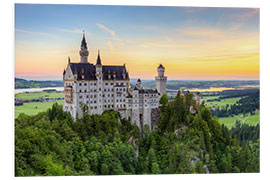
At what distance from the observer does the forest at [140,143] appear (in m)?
17.3

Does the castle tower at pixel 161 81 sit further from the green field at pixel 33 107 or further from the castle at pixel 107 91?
the green field at pixel 33 107

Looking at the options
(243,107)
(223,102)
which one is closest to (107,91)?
(223,102)

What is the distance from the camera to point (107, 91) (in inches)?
866

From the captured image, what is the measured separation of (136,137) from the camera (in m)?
21.3

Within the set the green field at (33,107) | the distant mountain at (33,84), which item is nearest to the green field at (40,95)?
the green field at (33,107)

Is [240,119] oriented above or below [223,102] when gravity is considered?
below

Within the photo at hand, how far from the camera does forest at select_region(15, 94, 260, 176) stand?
17281 millimetres

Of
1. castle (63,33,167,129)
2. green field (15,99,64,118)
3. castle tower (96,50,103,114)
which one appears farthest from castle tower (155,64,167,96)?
green field (15,99,64,118)

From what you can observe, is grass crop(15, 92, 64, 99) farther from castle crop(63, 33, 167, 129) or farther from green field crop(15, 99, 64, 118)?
castle crop(63, 33, 167, 129)

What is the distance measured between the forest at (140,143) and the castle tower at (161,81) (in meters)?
0.91

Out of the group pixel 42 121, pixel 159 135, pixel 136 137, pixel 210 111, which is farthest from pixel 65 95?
pixel 210 111

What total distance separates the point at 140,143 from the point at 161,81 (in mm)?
5489

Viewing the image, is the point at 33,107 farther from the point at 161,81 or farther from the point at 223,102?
the point at 223,102

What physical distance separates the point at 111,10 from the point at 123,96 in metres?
7.07
